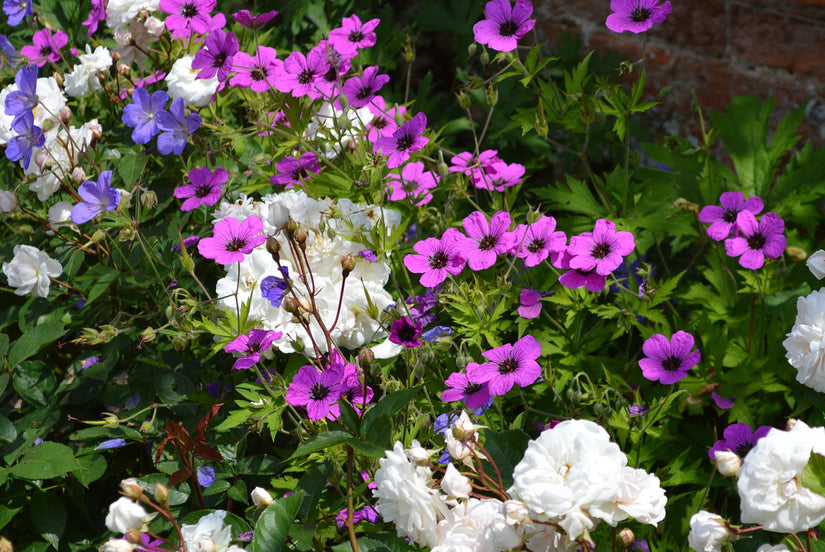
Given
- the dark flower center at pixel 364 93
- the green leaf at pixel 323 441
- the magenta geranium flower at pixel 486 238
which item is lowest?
the green leaf at pixel 323 441

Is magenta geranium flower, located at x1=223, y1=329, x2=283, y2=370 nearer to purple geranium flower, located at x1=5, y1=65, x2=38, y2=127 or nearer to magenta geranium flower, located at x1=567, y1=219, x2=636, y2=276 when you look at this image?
magenta geranium flower, located at x1=567, y1=219, x2=636, y2=276

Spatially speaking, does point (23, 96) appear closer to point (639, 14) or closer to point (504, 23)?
point (504, 23)

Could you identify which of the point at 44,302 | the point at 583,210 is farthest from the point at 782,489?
the point at 44,302

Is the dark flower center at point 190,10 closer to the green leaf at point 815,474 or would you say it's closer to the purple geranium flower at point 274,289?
the purple geranium flower at point 274,289

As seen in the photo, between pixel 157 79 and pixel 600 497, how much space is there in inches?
53.7

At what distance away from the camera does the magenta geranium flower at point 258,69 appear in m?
1.42

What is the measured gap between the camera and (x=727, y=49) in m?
1.99

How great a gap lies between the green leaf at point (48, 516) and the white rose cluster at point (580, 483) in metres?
0.90

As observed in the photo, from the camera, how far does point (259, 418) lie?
1.16 meters

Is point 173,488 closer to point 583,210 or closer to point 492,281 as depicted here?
point 492,281

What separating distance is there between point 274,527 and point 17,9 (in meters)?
1.45

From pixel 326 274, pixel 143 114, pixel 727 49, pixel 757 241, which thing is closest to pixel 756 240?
pixel 757 241

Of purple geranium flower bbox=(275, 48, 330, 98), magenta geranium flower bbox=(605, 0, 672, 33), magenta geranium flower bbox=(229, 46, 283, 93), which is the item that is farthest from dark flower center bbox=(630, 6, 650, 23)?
magenta geranium flower bbox=(229, 46, 283, 93)

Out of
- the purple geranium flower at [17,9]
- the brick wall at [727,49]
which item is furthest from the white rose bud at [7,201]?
the brick wall at [727,49]
